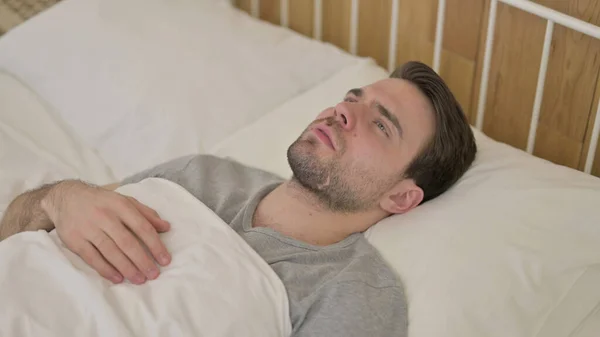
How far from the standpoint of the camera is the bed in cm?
123

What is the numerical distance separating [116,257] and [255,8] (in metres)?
1.23

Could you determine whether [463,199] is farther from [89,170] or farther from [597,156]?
[89,170]

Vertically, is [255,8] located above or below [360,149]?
below

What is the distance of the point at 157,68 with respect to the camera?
1.89 metres

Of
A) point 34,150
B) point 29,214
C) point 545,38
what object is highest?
point 545,38

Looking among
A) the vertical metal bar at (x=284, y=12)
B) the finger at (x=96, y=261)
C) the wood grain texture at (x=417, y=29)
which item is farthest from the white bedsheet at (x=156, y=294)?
the vertical metal bar at (x=284, y=12)

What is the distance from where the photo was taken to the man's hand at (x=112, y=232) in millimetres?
1188

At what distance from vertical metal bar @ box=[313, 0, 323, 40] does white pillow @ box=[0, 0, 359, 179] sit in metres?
0.08

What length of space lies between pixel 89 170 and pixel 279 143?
1.42 ft

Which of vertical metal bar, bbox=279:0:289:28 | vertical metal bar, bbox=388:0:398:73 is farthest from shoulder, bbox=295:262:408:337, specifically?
vertical metal bar, bbox=279:0:289:28

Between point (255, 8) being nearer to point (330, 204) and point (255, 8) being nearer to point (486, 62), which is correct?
point (486, 62)

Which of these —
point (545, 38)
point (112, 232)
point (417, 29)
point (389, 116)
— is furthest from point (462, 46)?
point (112, 232)

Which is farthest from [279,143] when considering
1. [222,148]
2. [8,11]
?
[8,11]

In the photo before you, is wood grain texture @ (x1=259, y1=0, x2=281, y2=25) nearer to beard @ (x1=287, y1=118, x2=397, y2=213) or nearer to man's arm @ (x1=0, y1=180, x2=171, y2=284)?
beard @ (x1=287, y1=118, x2=397, y2=213)
